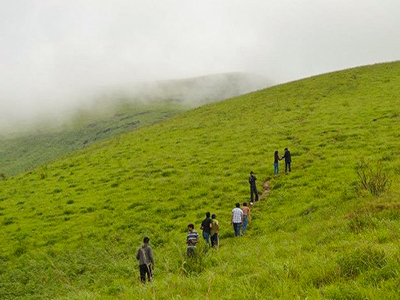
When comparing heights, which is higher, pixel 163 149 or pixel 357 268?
pixel 163 149

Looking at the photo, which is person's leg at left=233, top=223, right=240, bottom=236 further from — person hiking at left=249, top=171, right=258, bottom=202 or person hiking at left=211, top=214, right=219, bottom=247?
person hiking at left=249, top=171, right=258, bottom=202

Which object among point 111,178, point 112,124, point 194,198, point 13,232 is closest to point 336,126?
point 194,198

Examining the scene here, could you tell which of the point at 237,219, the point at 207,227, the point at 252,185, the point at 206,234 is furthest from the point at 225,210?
the point at 207,227

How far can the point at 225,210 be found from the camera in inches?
963

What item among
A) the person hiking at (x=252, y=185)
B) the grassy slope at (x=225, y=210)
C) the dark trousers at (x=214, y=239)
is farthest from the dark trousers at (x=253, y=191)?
the dark trousers at (x=214, y=239)

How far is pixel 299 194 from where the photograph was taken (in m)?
24.3

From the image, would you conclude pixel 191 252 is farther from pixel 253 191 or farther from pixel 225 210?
pixel 253 191

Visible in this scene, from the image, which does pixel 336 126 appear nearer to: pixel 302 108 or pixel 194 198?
pixel 302 108

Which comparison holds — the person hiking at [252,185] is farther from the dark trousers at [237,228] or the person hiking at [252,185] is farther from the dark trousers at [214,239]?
the dark trousers at [214,239]

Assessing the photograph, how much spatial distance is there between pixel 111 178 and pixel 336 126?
26.2 metres

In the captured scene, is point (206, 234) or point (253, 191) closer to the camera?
point (206, 234)

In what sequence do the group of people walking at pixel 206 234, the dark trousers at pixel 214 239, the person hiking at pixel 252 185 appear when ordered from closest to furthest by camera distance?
the group of people walking at pixel 206 234 → the dark trousers at pixel 214 239 → the person hiking at pixel 252 185

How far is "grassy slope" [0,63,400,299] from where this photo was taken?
29.7 ft

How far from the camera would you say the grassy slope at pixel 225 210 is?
29.7ft
